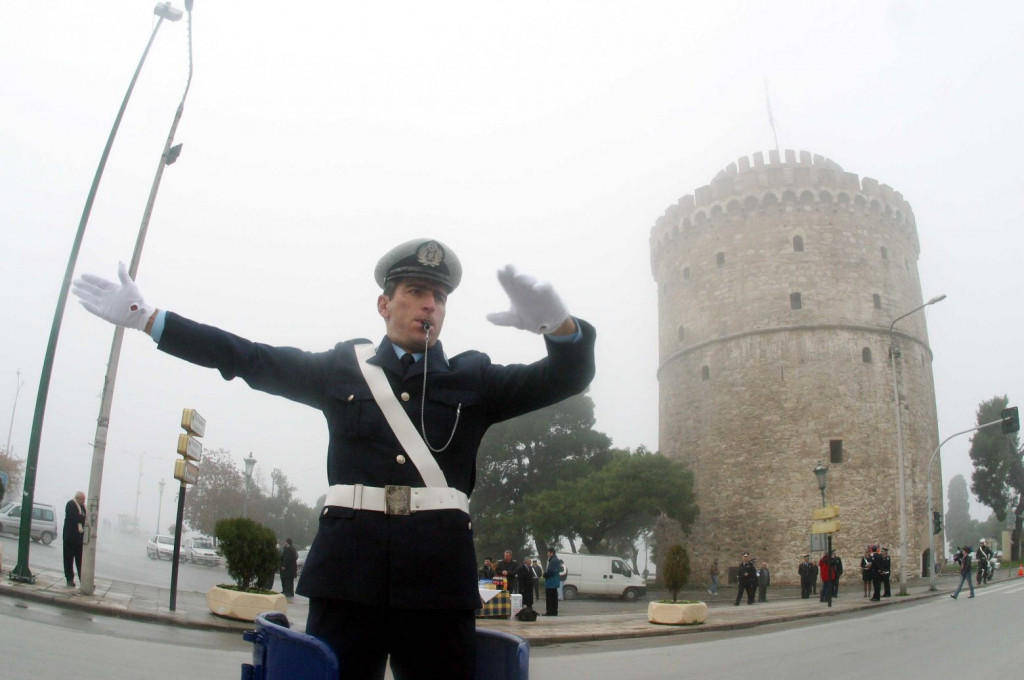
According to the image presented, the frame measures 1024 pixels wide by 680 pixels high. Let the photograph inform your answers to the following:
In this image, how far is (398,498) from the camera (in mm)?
2217

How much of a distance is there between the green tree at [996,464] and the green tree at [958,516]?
51170 mm

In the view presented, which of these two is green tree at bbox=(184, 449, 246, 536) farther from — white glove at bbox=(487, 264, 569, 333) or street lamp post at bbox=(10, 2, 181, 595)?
white glove at bbox=(487, 264, 569, 333)

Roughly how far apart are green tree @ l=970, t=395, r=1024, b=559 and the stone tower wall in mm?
16127

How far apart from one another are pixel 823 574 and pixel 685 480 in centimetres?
1175

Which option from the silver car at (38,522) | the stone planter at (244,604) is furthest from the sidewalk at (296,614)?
the silver car at (38,522)

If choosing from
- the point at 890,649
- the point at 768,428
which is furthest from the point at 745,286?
the point at 890,649

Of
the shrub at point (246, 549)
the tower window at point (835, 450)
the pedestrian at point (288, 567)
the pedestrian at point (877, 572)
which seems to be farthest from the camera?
the tower window at point (835, 450)

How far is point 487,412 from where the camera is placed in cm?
250

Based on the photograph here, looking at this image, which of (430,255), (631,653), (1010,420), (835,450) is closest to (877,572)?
(1010,420)

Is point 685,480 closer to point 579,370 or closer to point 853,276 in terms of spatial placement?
point 853,276

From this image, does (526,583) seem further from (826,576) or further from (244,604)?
(826,576)

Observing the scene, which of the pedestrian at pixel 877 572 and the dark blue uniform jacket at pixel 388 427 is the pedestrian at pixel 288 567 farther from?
the dark blue uniform jacket at pixel 388 427

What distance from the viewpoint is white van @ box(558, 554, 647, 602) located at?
989 inches

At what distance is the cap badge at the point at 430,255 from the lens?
2.56m
